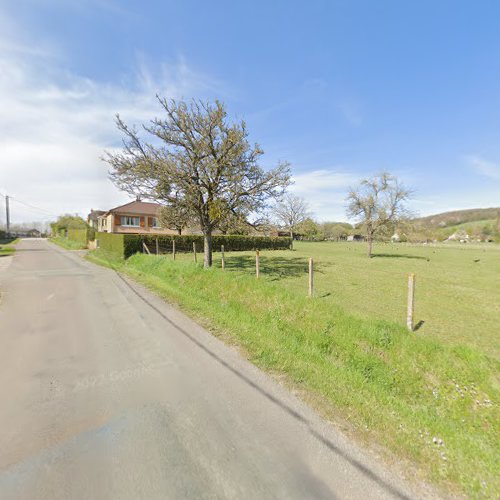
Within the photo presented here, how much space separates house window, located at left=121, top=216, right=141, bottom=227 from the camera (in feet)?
117

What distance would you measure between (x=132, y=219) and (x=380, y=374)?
3720cm

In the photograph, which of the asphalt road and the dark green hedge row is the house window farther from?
the asphalt road

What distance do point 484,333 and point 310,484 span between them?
6.66m

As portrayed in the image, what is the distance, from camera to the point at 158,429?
9.50 ft

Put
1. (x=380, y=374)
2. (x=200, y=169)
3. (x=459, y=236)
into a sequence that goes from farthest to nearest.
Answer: (x=459, y=236)
(x=200, y=169)
(x=380, y=374)

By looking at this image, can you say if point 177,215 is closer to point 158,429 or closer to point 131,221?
point 158,429

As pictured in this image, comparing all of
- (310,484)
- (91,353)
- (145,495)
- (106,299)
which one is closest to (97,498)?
(145,495)

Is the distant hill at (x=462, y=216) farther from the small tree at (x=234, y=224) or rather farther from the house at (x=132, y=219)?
the small tree at (x=234, y=224)

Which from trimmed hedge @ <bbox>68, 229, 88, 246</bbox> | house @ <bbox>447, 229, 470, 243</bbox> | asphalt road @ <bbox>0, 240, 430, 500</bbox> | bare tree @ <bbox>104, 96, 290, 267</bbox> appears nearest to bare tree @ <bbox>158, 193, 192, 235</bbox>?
bare tree @ <bbox>104, 96, 290, 267</bbox>

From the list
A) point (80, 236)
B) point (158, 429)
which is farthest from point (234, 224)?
point (80, 236)

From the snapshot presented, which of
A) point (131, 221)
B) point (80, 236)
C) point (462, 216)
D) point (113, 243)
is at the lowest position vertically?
point (113, 243)

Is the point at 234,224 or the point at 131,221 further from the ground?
the point at 131,221

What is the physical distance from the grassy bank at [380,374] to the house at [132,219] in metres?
30.7

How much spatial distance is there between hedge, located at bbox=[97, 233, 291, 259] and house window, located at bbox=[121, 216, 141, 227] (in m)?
8.09
